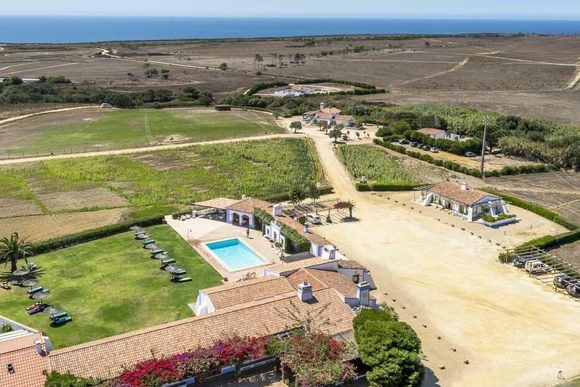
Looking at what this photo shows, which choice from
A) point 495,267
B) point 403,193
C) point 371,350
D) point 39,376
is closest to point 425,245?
point 495,267

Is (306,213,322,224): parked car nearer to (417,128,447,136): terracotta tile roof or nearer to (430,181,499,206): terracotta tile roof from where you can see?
(430,181,499,206): terracotta tile roof

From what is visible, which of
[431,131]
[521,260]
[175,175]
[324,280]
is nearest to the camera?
[324,280]

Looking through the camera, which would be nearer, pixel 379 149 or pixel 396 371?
pixel 396 371

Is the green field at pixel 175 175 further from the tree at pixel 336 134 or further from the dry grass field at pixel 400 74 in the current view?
the dry grass field at pixel 400 74

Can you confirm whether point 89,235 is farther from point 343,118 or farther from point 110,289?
point 343,118

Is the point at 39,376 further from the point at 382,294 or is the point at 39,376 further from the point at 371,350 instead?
the point at 382,294

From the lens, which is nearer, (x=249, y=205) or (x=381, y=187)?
(x=249, y=205)

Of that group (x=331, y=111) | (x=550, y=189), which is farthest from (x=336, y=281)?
(x=331, y=111)
